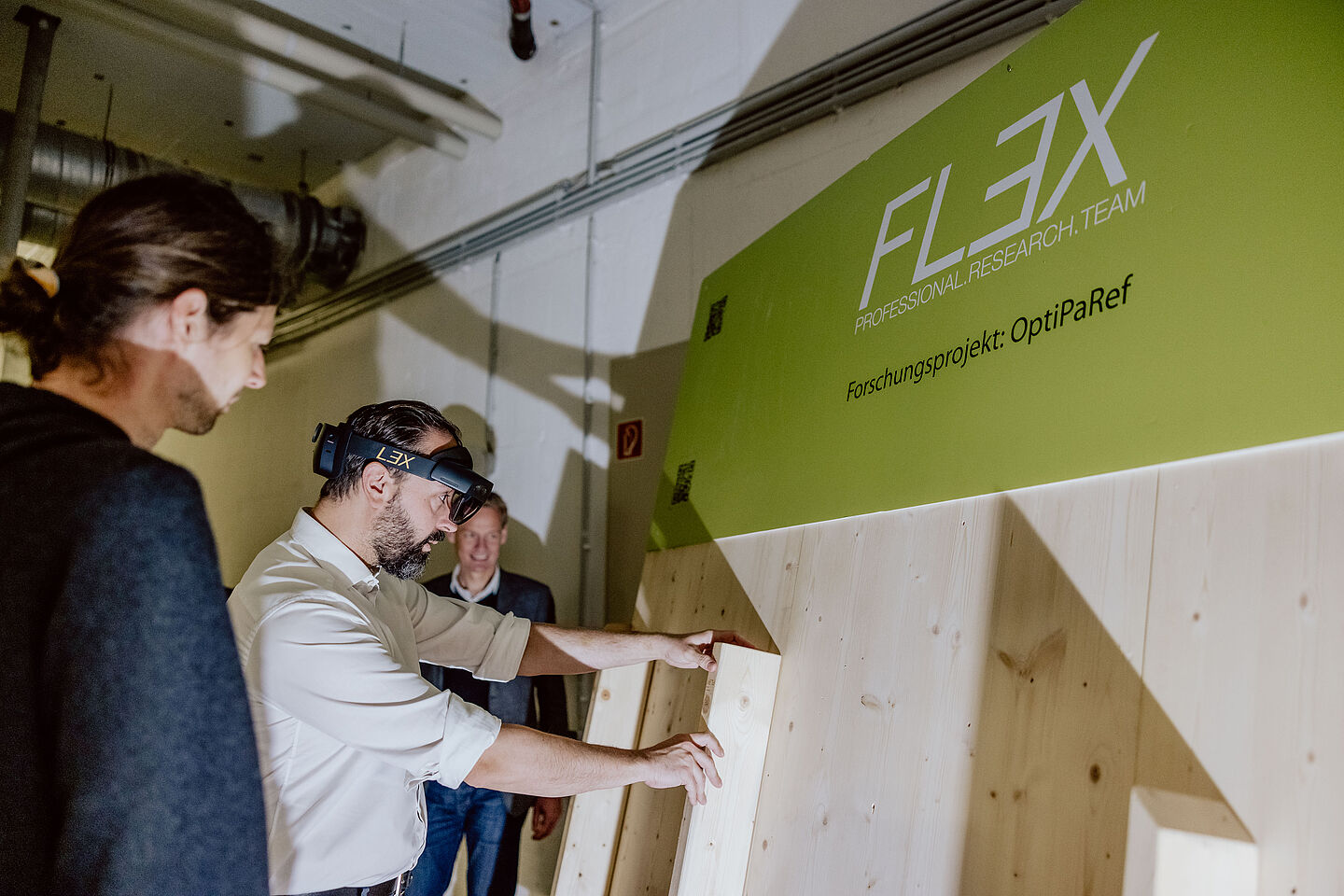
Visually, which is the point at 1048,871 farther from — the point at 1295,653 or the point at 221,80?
the point at 221,80

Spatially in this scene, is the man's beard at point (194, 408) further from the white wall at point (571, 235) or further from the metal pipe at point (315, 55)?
the metal pipe at point (315, 55)

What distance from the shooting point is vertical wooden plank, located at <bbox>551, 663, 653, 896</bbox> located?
7.39ft

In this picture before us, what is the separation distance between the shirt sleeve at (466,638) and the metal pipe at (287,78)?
3.26 meters

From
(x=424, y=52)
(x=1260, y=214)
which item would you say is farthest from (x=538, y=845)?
(x=424, y=52)

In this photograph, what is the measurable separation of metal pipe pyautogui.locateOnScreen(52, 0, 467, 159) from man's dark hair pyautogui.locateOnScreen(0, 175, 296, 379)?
3.65m

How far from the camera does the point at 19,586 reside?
80 cm

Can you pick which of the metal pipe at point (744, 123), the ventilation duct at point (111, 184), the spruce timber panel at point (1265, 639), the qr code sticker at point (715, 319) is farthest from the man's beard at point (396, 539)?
the ventilation duct at point (111, 184)

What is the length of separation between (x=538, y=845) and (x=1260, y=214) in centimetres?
344

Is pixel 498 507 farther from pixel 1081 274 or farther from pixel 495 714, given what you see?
pixel 1081 274

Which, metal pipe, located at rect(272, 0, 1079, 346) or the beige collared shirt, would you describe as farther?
metal pipe, located at rect(272, 0, 1079, 346)

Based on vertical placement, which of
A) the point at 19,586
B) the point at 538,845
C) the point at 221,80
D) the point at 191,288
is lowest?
the point at 538,845

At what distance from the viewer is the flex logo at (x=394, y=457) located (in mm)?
1850

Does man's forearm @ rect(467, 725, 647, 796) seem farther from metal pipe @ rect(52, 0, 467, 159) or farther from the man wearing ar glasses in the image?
metal pipe @ rect(52, 0, 467, 159)

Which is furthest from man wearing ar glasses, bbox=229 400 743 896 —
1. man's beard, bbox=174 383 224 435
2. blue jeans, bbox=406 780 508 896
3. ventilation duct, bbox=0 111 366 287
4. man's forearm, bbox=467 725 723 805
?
ventilation duct, bbox=0 111 366 287
